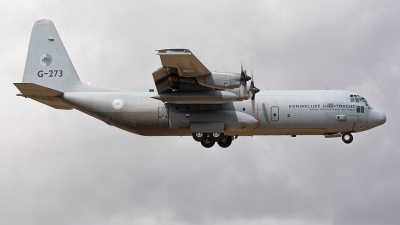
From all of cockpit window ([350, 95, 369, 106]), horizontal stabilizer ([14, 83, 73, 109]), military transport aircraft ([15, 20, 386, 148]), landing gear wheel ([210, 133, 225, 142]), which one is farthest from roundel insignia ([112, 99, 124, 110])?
cockpit window ([350, 95, 369, 106])

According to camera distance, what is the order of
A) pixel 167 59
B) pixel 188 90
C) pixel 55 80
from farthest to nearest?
pixel 55 80 < pixel 188 90 < pixel 167 59

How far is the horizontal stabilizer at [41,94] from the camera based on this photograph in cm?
3876

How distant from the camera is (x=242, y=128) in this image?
3944 centimetres

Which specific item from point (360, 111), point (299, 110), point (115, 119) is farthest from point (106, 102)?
point (360, 111)

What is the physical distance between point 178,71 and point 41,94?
27.6 feet

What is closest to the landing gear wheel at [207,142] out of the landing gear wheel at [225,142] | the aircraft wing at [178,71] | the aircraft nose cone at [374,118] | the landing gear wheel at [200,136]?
the landing gear wheel at [200,136]

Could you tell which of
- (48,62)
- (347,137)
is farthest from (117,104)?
(347,137)

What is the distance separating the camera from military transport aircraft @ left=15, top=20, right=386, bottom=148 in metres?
38.4

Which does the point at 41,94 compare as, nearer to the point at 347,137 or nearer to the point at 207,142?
the point at 207,142

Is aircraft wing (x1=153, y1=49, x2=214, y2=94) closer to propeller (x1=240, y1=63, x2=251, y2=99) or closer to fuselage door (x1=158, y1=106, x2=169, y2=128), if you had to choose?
fuselage door (x1=158, y1=106, x2=169, y2=128)

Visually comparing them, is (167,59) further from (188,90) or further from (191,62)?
(188,90)

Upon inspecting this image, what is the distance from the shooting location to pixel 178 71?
36656mm

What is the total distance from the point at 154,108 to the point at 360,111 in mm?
10996

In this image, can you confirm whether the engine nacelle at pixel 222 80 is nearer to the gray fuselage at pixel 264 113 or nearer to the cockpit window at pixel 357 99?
the gray fuselage at pixel 264 113
